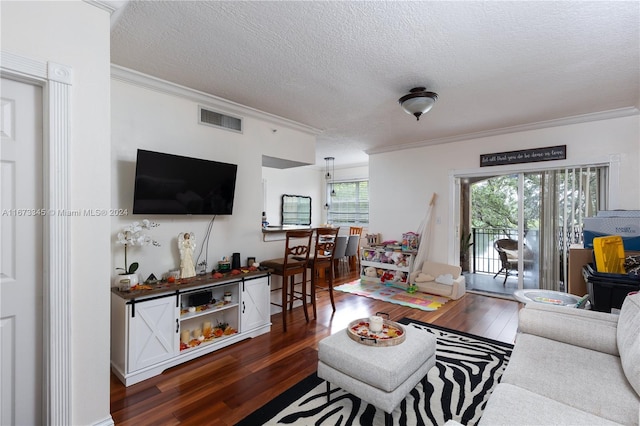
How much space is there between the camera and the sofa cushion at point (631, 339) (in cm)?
138

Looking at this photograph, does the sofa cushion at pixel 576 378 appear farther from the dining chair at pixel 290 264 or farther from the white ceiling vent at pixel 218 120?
the white ceiling vent at pixel 218 120

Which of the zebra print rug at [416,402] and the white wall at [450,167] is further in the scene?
the white wall at [450,167]

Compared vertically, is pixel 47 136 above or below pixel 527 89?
below

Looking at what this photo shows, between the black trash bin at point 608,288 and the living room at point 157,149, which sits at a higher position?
the living room at point 157,149

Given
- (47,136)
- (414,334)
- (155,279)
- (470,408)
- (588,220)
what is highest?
(47,136)

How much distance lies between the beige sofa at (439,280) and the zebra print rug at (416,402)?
1903 millimetres

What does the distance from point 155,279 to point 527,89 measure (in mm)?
3944

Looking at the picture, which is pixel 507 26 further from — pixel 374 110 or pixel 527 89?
pixel 374 110

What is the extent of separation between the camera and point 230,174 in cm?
314

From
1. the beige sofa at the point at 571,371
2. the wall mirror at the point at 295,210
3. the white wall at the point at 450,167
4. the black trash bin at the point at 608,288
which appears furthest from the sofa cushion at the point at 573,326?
the wall mirror at the point at 295,210

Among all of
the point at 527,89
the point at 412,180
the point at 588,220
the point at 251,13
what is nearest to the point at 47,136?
the point at 251,13

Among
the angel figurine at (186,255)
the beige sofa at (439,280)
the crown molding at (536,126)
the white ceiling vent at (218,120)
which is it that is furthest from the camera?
the beige sofa at (439,280)

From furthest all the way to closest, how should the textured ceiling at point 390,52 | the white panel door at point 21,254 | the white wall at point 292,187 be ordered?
the white wall at point 292,187
the textured ceiling at point 390,52
the white panel door at point 21,254

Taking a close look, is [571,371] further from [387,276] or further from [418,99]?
[387,276]
